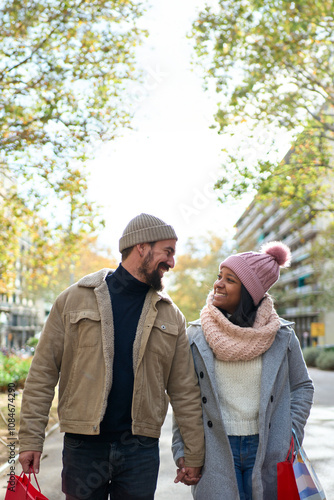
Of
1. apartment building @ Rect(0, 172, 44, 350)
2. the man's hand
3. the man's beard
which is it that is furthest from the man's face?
apartment building @ Rect(0, 172, 44, 350)

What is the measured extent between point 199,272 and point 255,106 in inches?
1381

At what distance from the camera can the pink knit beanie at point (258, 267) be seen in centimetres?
356

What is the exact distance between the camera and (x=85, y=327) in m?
3.21

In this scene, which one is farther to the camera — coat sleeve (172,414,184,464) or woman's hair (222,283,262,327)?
woman's hair (222,283,262,327)

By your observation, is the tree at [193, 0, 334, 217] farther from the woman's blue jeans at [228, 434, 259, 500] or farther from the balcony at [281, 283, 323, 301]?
the balcony at [281, 283, 323, 301]

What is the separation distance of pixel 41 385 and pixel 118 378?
41 cm

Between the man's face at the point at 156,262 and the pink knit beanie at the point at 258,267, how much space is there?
16.3 inches

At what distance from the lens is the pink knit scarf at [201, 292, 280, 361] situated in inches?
134

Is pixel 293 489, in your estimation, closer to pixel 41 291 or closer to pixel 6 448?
pixel 6 448

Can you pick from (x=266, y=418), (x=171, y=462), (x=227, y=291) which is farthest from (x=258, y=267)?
(x=171, y=462)

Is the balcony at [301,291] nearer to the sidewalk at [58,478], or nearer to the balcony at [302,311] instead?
the balcony at [302,311]

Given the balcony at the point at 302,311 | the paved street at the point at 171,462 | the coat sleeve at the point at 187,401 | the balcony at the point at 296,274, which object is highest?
the balcony at the point at 296,274

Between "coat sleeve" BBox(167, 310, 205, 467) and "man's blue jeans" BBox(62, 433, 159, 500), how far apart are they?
304 millimetres

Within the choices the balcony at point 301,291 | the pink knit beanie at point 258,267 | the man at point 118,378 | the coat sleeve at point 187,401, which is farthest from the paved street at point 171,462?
the balcony at point 301,291
